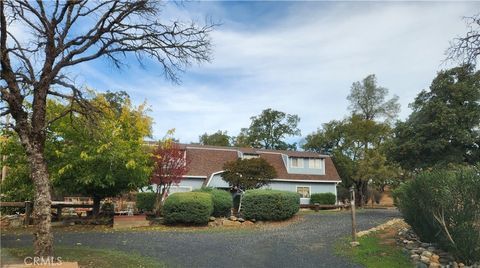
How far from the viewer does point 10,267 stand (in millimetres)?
7688

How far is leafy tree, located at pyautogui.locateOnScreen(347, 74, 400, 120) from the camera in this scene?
50.2m

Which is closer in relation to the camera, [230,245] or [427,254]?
[427,254]

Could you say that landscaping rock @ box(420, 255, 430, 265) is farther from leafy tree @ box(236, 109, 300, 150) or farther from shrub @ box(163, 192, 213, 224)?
leafy tree @ box(236, 109, 300, 150)

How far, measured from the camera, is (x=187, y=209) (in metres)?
19.0

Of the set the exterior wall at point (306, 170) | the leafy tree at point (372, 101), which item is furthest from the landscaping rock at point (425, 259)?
the leafy tree at point (372, 101)

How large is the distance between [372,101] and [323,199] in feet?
64.3

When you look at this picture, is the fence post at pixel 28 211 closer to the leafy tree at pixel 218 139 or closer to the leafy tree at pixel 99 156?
the leafy tree at pixel 99 156

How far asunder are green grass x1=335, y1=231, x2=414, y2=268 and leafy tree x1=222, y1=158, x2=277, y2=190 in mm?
13431

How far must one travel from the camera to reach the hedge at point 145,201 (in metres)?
24.9

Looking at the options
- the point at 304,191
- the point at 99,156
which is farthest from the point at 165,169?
the point at 304,191

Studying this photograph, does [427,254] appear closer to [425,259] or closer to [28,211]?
[425,259]

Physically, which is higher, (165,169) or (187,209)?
(165,169)

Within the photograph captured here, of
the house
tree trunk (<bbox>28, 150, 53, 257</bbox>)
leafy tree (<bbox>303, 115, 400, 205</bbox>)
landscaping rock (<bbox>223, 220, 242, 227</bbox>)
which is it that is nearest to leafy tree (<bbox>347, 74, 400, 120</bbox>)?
leafy tree (<bbox>303, 115, 400, 205</bbox>)

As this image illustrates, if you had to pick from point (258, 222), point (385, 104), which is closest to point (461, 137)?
point (258, 222)
